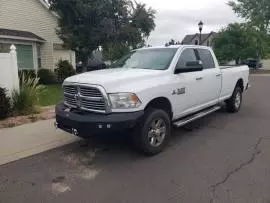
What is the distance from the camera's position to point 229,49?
1387 inches

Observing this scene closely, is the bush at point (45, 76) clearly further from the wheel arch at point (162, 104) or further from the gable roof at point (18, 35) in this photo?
the wheel arch at point (162, 104)

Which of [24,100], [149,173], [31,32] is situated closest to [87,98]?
[149,173]

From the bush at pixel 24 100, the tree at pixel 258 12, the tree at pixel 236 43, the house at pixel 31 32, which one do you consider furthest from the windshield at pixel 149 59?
the tree at pixel 258 12

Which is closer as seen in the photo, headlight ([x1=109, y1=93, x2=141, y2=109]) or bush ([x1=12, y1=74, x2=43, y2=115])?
headlight ([x1=109, y1=93, x2=141, y2=109])

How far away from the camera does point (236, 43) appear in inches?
1404

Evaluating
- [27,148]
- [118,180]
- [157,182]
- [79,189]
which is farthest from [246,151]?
[27,148]

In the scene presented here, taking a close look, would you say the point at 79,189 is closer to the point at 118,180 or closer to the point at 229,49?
the point at 118,180

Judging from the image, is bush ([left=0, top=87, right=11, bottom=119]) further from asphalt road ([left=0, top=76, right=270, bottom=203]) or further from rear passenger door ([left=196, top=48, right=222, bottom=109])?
rear passenger door ([left=196, top=48, right=222, bottom=109])

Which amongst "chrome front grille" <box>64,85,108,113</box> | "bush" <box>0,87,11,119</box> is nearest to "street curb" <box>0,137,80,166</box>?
"chrome front grille" <box>64,85,108,113</box>

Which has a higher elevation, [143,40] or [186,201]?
[143,40]

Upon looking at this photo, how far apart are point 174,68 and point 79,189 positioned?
2993 mm

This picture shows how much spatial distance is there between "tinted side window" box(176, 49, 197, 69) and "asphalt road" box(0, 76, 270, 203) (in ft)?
5.13

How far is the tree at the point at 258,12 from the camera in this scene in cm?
4141

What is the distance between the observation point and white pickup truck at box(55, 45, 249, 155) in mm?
4828
